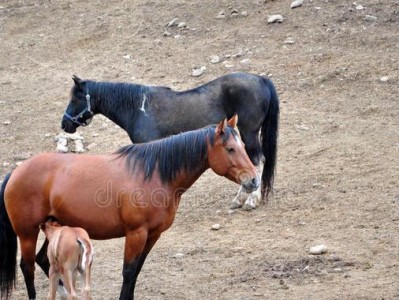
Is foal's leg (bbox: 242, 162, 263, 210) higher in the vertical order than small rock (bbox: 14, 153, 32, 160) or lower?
higher

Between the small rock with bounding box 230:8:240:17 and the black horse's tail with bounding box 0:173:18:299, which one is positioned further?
the small rock with bounding box 230:8:240:17

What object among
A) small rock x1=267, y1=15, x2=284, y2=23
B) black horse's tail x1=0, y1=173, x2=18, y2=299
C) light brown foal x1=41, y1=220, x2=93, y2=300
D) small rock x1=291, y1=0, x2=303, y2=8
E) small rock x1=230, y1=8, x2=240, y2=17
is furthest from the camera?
small rock x1=230, y1=8, x2=240, y2=17

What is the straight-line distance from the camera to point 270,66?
1359 centimetres

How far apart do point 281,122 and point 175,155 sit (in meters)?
5.08

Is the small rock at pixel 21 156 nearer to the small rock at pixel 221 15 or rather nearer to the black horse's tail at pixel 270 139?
the black horse's tail at pixel 270 139

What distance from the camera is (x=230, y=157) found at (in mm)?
7051

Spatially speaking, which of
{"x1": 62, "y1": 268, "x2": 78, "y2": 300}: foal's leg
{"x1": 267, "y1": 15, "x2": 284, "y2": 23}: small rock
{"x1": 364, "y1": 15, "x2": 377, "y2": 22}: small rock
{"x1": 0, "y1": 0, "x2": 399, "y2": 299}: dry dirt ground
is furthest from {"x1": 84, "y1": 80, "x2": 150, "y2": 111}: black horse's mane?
{"x1": 364, "y1": 15, "x2": 377, "y2": 22}: small rock

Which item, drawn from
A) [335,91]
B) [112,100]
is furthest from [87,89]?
[335,91]

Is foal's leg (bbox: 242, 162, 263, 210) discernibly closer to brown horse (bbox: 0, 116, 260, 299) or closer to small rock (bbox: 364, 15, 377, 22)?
brown horse (bbox: 0, 116, 260, 299)

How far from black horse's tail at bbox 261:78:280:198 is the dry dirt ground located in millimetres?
262

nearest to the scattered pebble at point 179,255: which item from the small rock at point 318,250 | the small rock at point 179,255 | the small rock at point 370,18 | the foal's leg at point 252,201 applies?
the small rock at point 179,255

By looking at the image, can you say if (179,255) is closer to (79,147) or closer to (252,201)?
(252,201)

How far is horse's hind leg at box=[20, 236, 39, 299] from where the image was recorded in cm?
720

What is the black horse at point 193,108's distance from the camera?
32.8 ft
